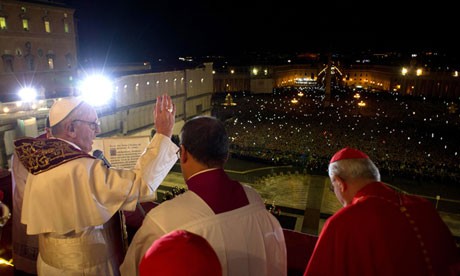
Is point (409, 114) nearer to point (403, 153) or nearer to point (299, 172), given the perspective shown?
point (403, 153)

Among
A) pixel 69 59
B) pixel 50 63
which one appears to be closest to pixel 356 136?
pixel 69 59

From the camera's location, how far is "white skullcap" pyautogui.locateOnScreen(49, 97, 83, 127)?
8.79ft

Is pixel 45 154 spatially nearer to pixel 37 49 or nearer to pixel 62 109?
pixel 62 109

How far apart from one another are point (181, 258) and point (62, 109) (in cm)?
188

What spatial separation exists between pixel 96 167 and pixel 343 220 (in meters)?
1.80

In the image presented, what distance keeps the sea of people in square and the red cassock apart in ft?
61.9

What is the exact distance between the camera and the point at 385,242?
2.09 m

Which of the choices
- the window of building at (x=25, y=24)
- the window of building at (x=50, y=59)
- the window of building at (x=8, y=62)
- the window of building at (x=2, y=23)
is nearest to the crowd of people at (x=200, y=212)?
the window of building at (x=8, y=62)

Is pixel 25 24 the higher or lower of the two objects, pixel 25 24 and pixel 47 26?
the lower

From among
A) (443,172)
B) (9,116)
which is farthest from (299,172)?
(9,116)

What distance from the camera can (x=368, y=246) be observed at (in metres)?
2.10

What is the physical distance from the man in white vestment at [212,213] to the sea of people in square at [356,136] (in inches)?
754

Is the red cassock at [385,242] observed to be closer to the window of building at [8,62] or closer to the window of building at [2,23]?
the window of building at [8,62]

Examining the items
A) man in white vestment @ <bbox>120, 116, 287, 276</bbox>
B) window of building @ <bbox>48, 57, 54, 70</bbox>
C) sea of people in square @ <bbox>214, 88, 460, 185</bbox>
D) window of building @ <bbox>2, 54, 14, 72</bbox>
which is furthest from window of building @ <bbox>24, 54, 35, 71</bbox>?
man in white vestment @ <bbox>120, 116, 287, 276</bbox>
